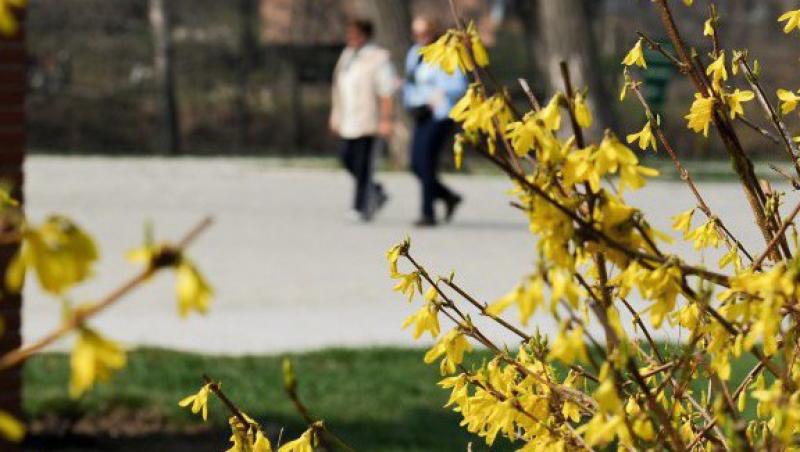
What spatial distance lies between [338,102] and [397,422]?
26.1ft

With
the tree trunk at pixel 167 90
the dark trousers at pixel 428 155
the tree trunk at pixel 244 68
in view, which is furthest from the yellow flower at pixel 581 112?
the tree trunk at pixel 244 68

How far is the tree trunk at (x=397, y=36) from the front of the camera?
2206 centimetres

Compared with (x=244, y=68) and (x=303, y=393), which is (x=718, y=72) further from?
(x=244, y=68)

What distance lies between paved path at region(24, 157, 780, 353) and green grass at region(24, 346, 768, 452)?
1.18ft

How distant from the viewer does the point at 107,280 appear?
10.3 meters

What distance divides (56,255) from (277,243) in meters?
11.3

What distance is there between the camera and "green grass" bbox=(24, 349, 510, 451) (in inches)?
247

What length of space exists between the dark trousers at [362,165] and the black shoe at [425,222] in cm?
54

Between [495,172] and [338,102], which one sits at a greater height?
[338,102]

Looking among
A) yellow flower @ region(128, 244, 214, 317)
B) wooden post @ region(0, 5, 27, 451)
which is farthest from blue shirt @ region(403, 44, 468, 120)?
yellow flower @ region(128, 244, 214, 317)

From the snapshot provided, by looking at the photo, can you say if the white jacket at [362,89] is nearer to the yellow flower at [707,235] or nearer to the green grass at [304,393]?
the green grass at [304,393]

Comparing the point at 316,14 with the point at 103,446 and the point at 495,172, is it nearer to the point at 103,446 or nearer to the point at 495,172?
the point at 495,172

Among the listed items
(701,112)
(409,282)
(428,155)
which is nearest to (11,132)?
(409,282)

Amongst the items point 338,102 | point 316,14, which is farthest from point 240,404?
point 316,14
